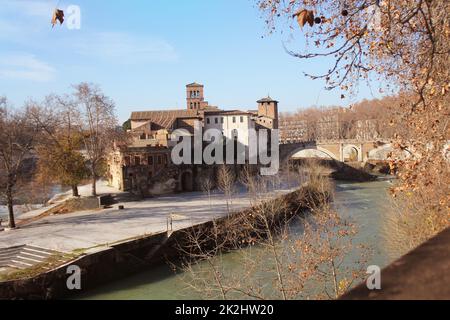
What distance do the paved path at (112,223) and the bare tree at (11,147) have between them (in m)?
2.28

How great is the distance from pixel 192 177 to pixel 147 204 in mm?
8866

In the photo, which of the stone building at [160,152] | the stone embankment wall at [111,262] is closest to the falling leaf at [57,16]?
the stone embankment wall at [111,262]

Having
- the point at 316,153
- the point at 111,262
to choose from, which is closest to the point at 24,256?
the point at 111,262

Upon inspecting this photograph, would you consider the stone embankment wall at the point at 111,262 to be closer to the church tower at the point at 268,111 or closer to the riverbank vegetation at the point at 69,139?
the riverbank vegetation at the point at 69,139

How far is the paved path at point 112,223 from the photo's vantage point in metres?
18.4

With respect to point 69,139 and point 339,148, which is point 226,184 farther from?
point 339,148

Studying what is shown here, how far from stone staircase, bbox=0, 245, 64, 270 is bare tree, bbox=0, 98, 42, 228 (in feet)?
15.8

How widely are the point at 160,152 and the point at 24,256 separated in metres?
20.3

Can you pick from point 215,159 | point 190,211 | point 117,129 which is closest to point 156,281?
point 190,211
